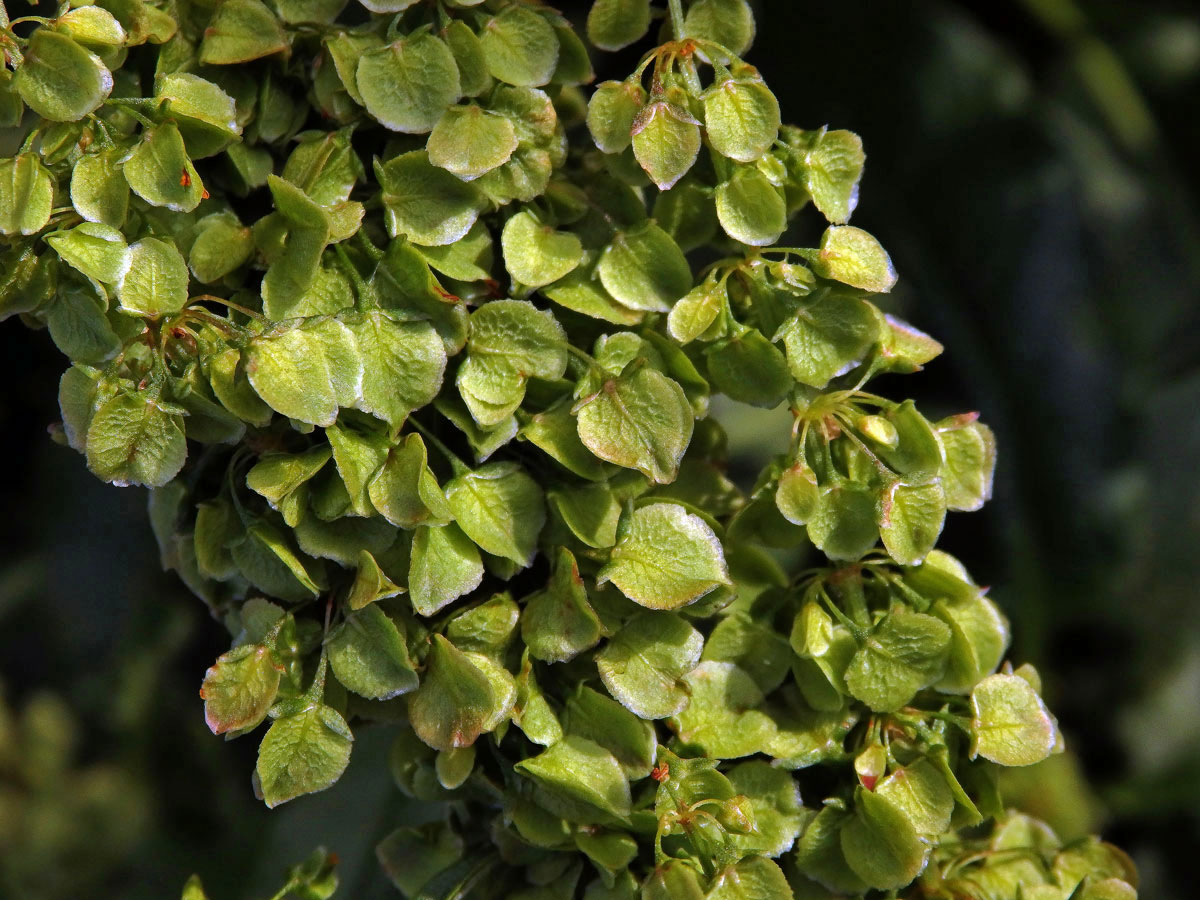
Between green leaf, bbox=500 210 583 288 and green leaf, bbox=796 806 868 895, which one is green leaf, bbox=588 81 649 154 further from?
green leaf, bbox=796 806 868 895

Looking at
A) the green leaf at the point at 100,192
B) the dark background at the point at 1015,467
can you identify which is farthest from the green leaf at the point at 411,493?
the dark background at the point at 1015,467

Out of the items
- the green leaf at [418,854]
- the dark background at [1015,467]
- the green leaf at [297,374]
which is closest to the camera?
the green leaf at [297,374]

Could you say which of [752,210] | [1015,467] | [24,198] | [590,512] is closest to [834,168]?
[752,210]

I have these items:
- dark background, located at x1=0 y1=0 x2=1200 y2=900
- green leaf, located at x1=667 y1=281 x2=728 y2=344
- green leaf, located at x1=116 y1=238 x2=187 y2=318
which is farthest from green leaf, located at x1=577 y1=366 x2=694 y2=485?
dark background, located at x1=0 y1=0 x2=1200 y2=900

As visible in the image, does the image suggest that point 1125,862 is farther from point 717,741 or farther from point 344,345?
point 344,345

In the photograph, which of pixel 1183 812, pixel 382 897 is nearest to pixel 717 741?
pixel 382 897

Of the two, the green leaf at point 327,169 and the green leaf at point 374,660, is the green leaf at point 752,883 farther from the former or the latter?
Result: the green leaf at point 327,169
